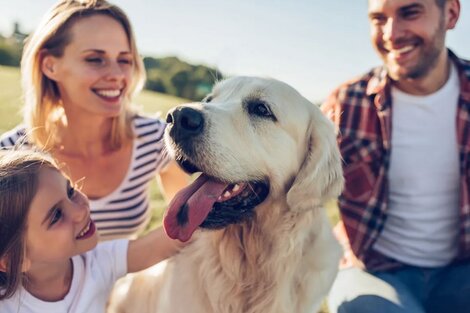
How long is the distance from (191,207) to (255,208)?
32cm

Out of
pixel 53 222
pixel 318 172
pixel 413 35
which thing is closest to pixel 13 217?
pixel 53 222

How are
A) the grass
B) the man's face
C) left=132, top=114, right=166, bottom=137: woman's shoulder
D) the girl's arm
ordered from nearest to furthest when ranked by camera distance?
1. the girl's arm
2. the man's face
3. left=132, top=114, right=166, bottom=137: woman's shoulder
4. the grass

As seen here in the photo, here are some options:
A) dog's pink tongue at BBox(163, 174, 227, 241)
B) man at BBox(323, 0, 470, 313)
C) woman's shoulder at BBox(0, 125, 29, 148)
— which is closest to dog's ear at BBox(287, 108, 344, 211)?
dog's pink tongue at BBox(163, 174, 227, 241)

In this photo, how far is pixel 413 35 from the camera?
295 cm

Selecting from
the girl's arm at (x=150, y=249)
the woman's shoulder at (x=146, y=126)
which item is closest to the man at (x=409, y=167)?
the girl's arm at (x=150, y=249)

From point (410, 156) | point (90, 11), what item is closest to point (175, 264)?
point (410, 156)

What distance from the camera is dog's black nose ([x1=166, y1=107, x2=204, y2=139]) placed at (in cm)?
213

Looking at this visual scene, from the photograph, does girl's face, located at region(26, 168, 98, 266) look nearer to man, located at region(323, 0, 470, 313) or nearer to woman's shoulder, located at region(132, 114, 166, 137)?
woman's shoulder, located at region(132, 114, 166, 137)

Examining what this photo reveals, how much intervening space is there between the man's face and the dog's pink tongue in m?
1.34

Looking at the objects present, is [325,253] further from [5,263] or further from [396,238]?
[5,263]

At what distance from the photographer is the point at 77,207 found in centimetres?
246

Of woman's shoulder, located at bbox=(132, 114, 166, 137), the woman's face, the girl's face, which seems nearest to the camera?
the girl's face

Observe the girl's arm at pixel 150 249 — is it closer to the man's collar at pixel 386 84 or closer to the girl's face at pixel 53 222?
the girl's face at pixel 53 222

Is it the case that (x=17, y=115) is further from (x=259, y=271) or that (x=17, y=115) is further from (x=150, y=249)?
(x=259, y=271)
